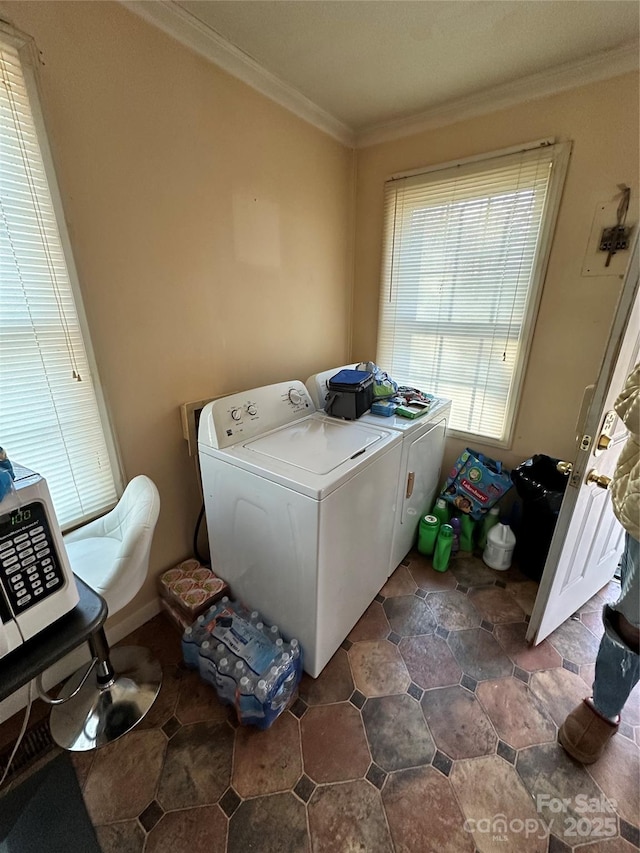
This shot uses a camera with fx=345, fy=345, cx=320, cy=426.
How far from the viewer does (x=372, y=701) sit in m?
1.39

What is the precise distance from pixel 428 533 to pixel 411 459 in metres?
0.64

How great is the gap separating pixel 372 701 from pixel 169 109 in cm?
251

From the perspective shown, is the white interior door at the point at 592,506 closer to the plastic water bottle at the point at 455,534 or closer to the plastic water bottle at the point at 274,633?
the plastic water bottle at the point at 455,534

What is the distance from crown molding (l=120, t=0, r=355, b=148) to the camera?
49.6 inches

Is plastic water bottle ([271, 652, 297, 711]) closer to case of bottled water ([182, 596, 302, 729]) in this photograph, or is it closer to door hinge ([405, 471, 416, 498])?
case of bottled water ([182, 596, 302, 729])

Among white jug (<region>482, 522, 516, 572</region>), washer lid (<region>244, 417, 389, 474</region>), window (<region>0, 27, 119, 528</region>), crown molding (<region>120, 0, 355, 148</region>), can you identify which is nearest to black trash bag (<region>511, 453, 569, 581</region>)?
white jug (<region>482, 522, 516, 572</region>)

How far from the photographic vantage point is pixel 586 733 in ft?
3.87

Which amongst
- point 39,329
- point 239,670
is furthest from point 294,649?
point 39,329

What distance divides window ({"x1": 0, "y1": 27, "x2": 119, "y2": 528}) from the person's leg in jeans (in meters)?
1.91

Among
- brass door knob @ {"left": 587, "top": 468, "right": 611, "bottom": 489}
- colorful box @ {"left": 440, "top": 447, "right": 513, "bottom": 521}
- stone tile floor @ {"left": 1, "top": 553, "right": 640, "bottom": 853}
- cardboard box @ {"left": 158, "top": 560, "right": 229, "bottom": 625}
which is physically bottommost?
stone tile floor @ {"left": 1, "top": 553, "right": 640, "bottom": 853}

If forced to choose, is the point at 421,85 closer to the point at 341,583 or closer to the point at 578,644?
the point at 341,583

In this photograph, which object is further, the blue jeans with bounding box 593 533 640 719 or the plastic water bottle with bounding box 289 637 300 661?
the plastic water bottle with bounding box 289 637 300 661

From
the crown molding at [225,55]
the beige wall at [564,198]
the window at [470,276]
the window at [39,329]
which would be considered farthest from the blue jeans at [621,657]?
the crown molding at [225,55]

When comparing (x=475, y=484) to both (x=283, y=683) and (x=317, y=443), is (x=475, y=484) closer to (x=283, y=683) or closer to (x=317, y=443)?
(x=317, y=443)
